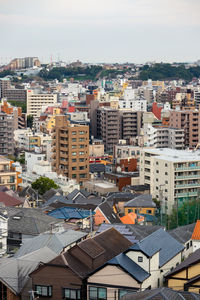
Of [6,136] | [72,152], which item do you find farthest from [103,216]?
[6,136]

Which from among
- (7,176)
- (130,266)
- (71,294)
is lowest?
(7,176)

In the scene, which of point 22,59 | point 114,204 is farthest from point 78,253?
point 22,59

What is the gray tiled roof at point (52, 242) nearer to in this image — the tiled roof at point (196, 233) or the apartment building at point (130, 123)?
the tiled roof at point (196, 233)

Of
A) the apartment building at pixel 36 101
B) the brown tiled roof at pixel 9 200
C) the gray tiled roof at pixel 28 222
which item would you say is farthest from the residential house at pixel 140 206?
the apartment building at pixel 36 101

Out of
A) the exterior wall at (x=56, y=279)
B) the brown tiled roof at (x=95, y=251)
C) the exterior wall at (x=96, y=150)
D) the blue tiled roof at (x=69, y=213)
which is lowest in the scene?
the exterior wall at (x=96, y=150)

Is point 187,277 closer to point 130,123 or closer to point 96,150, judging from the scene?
point 96,150

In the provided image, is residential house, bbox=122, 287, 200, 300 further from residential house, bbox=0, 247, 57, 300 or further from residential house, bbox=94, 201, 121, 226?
residential house, bbox=94, 201, 121, 226

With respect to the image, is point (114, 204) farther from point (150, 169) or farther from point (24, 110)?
point (24, 110)
